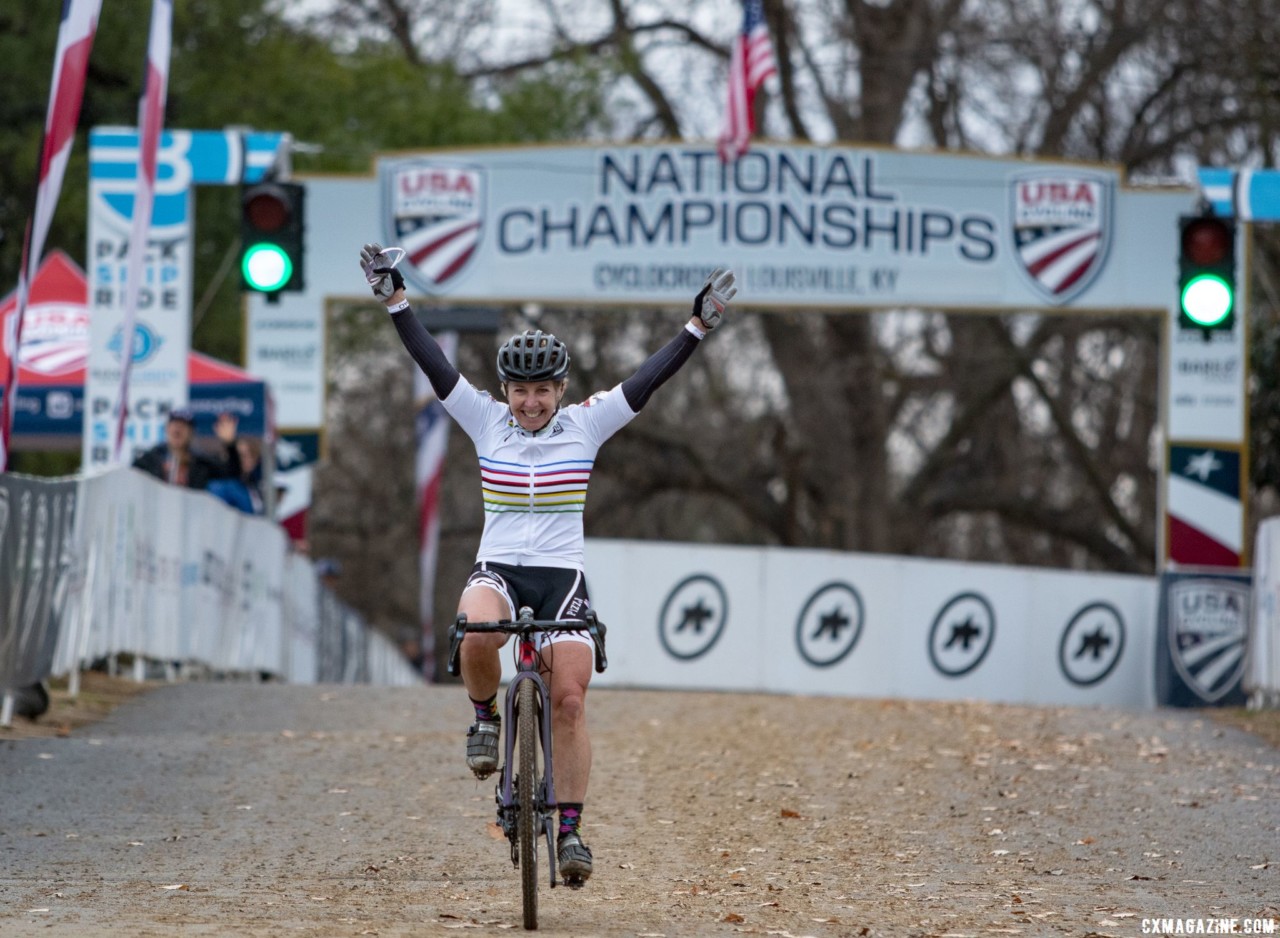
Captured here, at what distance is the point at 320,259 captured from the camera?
2378cm

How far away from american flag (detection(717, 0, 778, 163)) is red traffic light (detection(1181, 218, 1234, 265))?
7.35 m

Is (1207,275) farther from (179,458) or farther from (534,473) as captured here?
(534,473)

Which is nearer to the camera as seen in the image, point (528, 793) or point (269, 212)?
point (528, 793)

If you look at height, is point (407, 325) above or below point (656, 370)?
above

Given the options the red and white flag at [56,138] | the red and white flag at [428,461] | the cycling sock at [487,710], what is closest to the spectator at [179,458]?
the red and white flag at [56,138]

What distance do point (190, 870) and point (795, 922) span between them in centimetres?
258

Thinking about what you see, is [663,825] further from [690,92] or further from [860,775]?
[690,92]

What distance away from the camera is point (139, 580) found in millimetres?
16781

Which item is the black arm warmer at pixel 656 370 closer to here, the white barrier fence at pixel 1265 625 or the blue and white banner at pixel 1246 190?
the white barrier fence at pixel 1265 625

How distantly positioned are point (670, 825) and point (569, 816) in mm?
2849

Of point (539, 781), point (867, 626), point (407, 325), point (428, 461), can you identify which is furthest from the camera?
point (428, 461)

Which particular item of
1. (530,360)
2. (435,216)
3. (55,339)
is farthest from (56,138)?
(55,339)

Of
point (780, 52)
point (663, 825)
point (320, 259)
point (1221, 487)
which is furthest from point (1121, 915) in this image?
point (780, 52)

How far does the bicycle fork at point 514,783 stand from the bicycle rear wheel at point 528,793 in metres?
0.02
